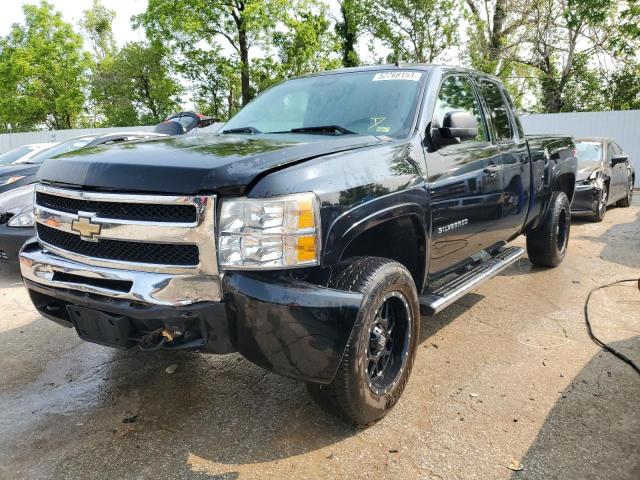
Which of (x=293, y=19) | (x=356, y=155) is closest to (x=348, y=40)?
(x=293, y=19)

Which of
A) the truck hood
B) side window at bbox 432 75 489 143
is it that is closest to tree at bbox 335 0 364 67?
side window at bbox 432 75 489 143

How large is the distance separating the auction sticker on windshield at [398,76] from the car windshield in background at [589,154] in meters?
6.64

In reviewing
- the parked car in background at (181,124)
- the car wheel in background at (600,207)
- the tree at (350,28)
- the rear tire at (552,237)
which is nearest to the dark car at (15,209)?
the parked car in background at (181,124)

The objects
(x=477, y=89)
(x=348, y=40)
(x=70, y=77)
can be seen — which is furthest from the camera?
(x=70, y=77)

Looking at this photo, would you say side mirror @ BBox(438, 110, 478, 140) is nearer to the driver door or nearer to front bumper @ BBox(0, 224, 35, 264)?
the driver door

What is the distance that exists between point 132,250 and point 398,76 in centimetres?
218

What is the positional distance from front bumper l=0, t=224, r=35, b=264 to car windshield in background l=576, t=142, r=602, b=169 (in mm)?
8520

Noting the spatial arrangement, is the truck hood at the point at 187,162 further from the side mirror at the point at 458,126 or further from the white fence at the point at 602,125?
the white fence at the point at 602,125

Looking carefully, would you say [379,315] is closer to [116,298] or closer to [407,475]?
[407,475]

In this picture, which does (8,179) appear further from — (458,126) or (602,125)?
(602,125)

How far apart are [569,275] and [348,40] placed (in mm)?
27628

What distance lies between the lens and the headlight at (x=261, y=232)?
218cm

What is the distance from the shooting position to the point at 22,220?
5.51 meters

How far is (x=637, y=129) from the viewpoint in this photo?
16438 millimetres
